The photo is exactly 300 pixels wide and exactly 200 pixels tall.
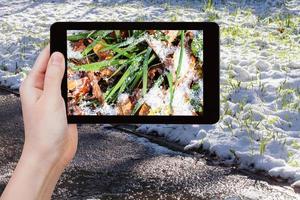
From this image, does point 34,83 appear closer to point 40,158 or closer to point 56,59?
point 56,59

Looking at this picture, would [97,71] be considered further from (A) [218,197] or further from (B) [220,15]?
(B) [220,15]

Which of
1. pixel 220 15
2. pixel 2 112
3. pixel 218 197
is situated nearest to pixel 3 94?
pixel 2 112

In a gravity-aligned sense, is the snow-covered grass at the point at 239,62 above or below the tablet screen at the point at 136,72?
below

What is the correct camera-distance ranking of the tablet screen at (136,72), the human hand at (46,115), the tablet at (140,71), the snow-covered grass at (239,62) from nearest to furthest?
the human hand at (46,115) → the tablet at (140,71) → the tablet screen at (136,72) → the snow-covered grass at (239,62)

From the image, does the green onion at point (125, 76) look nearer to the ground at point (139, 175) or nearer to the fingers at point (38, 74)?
the fingers at point (38, 74)

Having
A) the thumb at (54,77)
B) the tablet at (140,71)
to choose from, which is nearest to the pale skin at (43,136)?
the thumb at (54,77)

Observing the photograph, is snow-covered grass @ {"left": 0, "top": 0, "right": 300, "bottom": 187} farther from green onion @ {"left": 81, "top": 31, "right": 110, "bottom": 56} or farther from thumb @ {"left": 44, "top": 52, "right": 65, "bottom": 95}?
thumb @ {"left": 44, "top": 52, "right": 65, "bottom": 95}

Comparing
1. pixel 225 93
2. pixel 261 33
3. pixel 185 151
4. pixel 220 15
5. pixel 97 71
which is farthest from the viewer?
pixel 220 15
